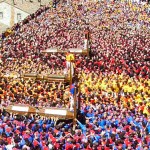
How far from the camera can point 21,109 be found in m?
23.2

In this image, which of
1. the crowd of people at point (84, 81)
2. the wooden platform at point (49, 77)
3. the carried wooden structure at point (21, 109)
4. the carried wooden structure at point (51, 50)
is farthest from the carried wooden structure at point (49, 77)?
the carried wooden structure at point (51, 50)

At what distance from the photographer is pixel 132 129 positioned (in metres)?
20.8

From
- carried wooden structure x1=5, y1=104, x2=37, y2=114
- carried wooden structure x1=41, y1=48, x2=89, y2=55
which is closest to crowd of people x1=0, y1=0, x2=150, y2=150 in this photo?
carried wooden structure x1=5, y1=104, x2=37, y2=114

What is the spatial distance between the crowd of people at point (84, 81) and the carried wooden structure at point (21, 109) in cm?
24

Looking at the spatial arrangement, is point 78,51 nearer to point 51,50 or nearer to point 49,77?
point 51,50

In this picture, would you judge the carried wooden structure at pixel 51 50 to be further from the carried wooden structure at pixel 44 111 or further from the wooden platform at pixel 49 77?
the carried wooden structure at pixel 44 111

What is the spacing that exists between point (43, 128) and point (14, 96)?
19.1 ft

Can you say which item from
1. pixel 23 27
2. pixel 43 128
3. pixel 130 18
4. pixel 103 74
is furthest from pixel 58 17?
pixel 43 128

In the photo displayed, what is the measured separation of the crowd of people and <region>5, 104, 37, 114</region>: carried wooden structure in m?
0.24

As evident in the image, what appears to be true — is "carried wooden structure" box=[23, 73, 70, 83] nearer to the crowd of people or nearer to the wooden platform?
the wooden platform

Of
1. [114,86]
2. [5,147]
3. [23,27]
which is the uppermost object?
[23,27]

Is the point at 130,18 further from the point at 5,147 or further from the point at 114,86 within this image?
the point at 5,147

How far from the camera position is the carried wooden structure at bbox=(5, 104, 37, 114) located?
76.1ft

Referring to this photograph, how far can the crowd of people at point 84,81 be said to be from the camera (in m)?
19.6
